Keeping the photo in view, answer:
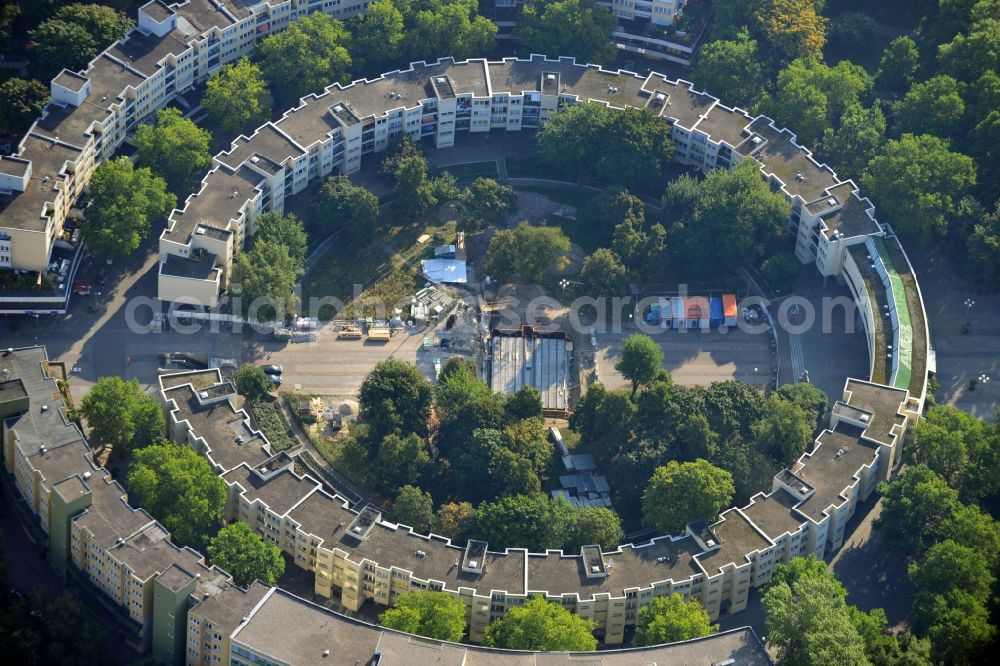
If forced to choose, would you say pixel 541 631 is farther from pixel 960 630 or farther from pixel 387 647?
pixel 960 630

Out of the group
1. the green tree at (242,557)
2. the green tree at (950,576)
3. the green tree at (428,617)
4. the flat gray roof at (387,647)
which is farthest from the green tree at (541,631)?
the green tree at (950,576)

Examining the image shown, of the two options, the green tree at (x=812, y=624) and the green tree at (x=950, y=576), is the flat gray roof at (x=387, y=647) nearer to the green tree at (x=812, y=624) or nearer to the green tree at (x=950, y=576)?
the green tree at (x=812, y=624)

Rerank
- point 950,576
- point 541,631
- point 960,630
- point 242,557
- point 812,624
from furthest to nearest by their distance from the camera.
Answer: point 242,557, point 950,576, point 541,631, point 960,630, point 812,624

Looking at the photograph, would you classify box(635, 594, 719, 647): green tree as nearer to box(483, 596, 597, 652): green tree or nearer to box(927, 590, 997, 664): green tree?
box(483, 596, 597, 652): green tree

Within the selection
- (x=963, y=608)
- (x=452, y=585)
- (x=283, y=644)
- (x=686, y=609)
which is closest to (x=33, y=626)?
(x=283, y=644)

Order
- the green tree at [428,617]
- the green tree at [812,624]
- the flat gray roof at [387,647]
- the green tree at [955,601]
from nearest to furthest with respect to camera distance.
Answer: the flat gray roof at [387,647], the green tree at [812,624], the green tree at [955,601], the green tree at [428,617]

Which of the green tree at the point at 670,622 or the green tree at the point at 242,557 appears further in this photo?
the green tree at the point at 242,557

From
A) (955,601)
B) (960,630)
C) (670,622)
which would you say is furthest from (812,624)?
(955,601)
